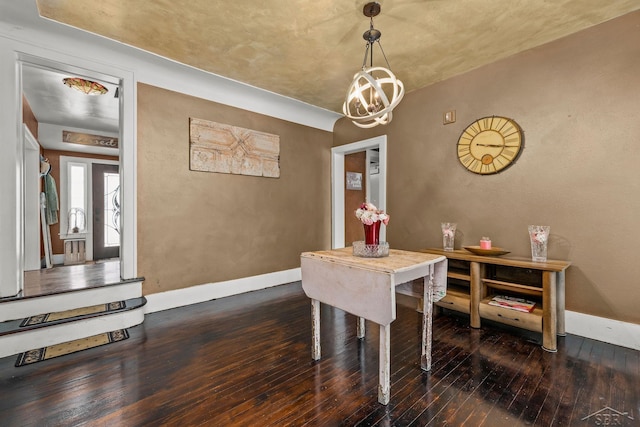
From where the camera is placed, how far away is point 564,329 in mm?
2332

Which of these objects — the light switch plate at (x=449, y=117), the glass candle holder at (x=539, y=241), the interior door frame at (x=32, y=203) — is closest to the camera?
the glass candle holder at (x=539, y=241)

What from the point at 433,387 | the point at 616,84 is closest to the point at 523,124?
the point at 616,84

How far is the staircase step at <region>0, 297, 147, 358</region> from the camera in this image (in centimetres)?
201

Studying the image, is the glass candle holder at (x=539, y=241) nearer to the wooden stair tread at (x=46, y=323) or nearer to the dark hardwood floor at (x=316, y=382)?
the dark hardwood floor at (x=316, y=382)

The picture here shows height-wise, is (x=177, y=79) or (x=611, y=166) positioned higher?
(x=177, y=79)

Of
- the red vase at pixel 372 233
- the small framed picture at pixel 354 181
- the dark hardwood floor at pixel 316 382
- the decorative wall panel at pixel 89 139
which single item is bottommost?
the dark hardwood floor at pixel 316 382

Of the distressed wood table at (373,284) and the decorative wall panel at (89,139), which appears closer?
the distressed wood table at (373,284)

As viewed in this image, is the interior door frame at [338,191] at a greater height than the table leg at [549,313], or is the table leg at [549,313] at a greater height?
the interior door frame at [338,191]

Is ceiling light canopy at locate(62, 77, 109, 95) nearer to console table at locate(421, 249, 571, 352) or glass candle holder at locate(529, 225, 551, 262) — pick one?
console table at locate(421, 249, 571, 352)

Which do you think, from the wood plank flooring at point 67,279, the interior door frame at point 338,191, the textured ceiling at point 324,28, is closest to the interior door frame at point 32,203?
the wood plank flooring at point 67,279

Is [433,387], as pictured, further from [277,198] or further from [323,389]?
[277,198]

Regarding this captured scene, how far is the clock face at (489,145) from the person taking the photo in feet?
8.75

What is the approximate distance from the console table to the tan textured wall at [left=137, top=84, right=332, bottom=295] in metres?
2.09

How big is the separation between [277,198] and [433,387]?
9.57ft
